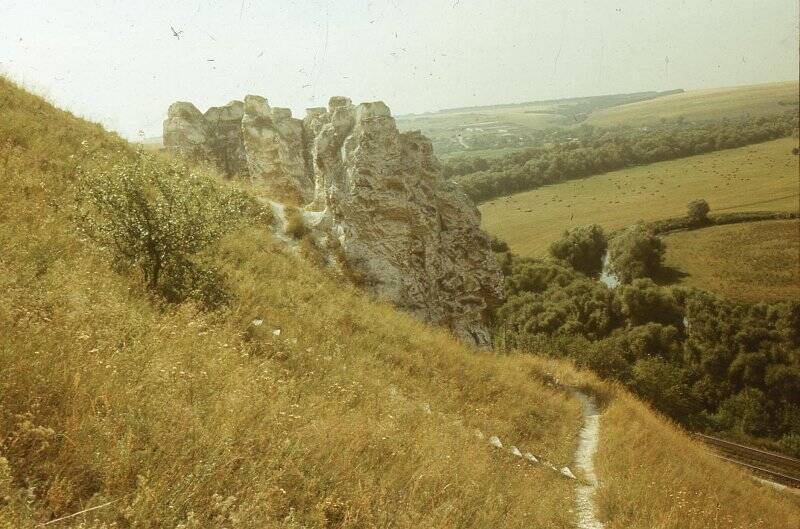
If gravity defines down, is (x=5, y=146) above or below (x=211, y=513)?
above

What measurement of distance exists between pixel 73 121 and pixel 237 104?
46.8ft

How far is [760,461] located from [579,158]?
→ 77.3 metres

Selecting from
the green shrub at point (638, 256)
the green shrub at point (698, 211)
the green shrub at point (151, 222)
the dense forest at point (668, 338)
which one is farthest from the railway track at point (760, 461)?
the green shrub at point (698, 211)

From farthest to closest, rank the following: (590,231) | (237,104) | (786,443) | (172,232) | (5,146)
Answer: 1. (590,231)
2. (786,443)
3. (237,104)
4. (5,146)
5. (172,232)

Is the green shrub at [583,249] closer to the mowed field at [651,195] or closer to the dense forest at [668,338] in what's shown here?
the mowed field at [651,195]

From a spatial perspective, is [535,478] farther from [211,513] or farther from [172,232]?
[172,232]

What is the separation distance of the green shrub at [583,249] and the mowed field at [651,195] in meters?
2.98

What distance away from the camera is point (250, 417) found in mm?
4316

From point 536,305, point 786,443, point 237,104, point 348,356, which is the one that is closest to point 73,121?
point 348,356

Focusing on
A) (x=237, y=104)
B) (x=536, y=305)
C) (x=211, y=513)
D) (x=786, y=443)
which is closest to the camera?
(x=211, y=513)

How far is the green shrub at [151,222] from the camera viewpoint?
6.84 metres

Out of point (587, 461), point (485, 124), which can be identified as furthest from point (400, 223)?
point (485, 124)

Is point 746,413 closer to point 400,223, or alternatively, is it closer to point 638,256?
point 638,256

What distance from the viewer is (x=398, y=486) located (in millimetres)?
4613
